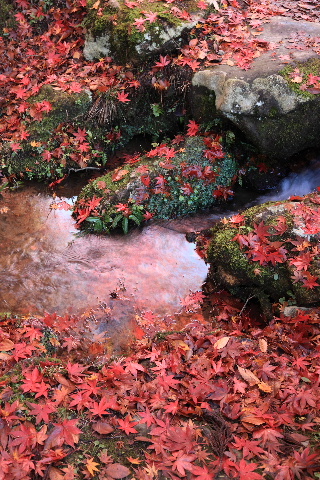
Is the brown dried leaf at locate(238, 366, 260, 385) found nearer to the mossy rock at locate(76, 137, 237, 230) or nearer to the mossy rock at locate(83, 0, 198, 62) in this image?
the mossy rock at locate(76, 137, 237, 230)

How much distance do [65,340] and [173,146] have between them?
4.10 meters

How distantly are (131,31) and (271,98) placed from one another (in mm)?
2956

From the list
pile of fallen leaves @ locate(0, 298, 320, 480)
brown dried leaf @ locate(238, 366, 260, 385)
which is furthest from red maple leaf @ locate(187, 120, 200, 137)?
brown dried leaf @ locate(238, 366, 260, 385)

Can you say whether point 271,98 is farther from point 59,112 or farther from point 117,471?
point 117,471

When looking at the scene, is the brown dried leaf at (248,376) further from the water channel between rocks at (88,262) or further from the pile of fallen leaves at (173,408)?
the water channel between rocks at (88,262)

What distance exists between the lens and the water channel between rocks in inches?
216

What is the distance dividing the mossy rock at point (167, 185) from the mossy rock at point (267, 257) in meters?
1.33

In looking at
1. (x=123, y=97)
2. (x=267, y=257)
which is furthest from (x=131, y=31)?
(x=267, y=257)

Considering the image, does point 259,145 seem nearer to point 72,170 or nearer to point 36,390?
point 72,170

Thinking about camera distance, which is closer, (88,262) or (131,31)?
(88,262)

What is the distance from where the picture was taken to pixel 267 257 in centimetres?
489

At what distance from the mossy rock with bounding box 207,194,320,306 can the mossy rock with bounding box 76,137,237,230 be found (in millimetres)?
1328

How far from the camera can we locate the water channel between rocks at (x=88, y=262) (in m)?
5.49

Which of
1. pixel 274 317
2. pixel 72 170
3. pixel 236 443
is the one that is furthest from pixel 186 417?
pixel 72 170
